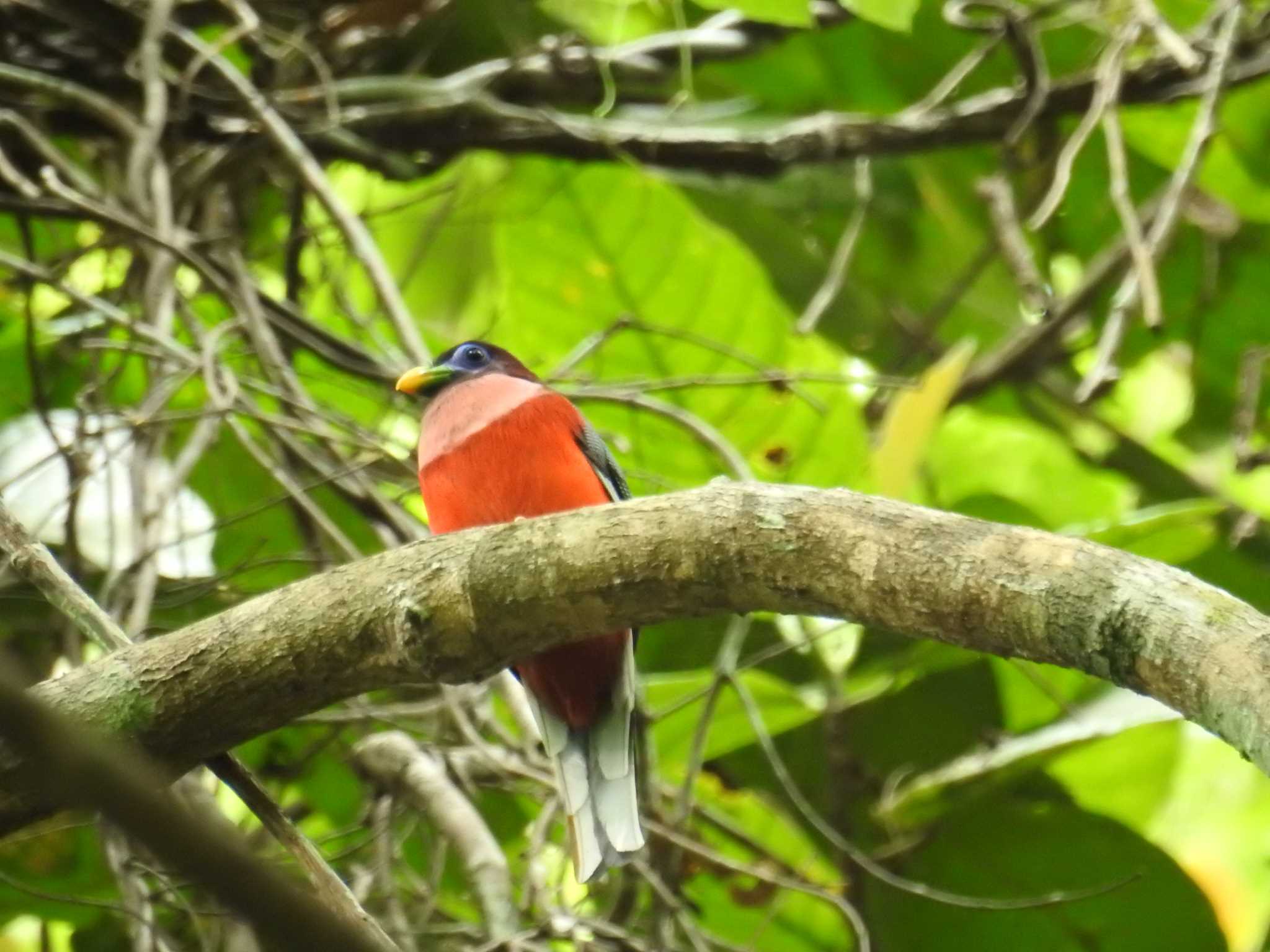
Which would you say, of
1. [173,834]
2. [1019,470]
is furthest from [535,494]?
[173,834]

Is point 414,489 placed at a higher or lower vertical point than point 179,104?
lower

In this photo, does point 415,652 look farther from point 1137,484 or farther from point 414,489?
point 1137,484

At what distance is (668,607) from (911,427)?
5.72 ft

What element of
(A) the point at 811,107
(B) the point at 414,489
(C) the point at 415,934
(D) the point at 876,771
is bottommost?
(D) the point at 876,771

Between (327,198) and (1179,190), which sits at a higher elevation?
(327,198)

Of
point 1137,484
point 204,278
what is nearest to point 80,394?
point 204,278

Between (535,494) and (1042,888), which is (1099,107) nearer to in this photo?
(535,494)

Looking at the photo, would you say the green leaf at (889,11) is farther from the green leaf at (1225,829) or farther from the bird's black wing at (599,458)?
the green leaf at (1225,829)

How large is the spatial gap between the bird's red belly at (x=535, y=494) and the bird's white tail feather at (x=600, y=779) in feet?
0.08

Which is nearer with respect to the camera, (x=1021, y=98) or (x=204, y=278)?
(x=204, y=278)

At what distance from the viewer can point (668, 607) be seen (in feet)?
5.33

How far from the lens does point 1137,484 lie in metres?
4.05

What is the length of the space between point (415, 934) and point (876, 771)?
115 cm

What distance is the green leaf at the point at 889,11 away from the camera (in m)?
3.01
